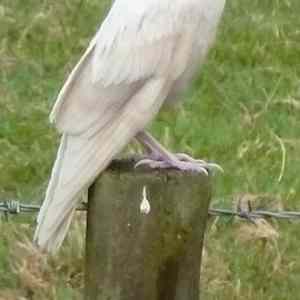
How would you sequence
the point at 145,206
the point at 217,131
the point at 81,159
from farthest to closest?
the point at 217,131 → the point at 81,159 → the point at 145,206

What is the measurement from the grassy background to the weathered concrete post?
151 cm

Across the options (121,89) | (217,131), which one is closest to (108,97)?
(121,89)

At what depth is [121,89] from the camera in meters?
4.32

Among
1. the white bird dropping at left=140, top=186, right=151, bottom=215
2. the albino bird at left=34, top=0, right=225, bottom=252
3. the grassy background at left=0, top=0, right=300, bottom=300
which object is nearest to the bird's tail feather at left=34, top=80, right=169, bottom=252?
the albino bird at left=34, top=0, right=225, bottom=252

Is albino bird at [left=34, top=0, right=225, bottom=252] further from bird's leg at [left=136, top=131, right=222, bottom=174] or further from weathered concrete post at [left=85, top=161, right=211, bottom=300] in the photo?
weathered concrete post at [left=85, top=161, right=211, bottom=300]

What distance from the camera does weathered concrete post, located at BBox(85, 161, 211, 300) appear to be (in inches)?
154

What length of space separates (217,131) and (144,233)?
3174 mm

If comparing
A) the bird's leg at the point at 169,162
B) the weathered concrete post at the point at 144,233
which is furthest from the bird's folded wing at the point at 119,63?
the weathered concrete post at the point at 144,233

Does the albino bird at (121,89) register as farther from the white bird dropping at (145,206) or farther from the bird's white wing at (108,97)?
the white bird dropping at (145,206)

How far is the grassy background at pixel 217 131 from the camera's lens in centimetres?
562

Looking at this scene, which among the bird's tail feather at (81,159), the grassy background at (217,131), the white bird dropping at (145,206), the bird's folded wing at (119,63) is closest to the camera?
the white bird dropping at (145,206)

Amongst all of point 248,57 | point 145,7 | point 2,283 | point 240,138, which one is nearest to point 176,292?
point 145,7

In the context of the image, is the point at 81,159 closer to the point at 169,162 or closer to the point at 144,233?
the point at 169,162

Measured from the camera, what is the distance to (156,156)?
432cm
